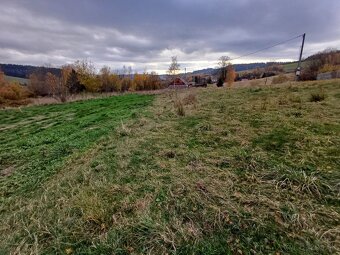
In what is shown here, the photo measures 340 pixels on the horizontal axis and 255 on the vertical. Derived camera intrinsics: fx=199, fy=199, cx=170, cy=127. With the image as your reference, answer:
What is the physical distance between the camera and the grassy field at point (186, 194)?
1.97m

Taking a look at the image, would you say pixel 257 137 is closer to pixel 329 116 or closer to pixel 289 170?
pixel 289 170

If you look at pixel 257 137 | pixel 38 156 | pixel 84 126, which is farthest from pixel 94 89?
pixel 257 137

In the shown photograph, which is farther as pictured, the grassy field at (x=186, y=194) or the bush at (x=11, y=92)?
the bush at (x=11, y=92)

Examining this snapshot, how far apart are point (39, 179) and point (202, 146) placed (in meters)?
3.27

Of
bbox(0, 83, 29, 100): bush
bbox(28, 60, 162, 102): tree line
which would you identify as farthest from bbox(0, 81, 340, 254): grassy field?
bbox(0, 83, 29, 100): bush

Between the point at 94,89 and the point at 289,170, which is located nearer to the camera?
the point at 289,170

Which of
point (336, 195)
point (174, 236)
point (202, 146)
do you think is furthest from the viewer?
point (202, 146)

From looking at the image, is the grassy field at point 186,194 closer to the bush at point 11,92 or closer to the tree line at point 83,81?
the tree line at point 83,81

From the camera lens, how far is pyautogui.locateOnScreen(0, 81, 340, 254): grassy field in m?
1.97

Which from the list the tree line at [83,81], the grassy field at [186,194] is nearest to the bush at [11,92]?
the tree line at [83,81]

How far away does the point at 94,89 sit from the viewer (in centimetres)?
4131

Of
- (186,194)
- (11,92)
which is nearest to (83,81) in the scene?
(11,92)

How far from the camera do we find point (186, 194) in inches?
104

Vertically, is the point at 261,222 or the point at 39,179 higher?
the point at 261,222
